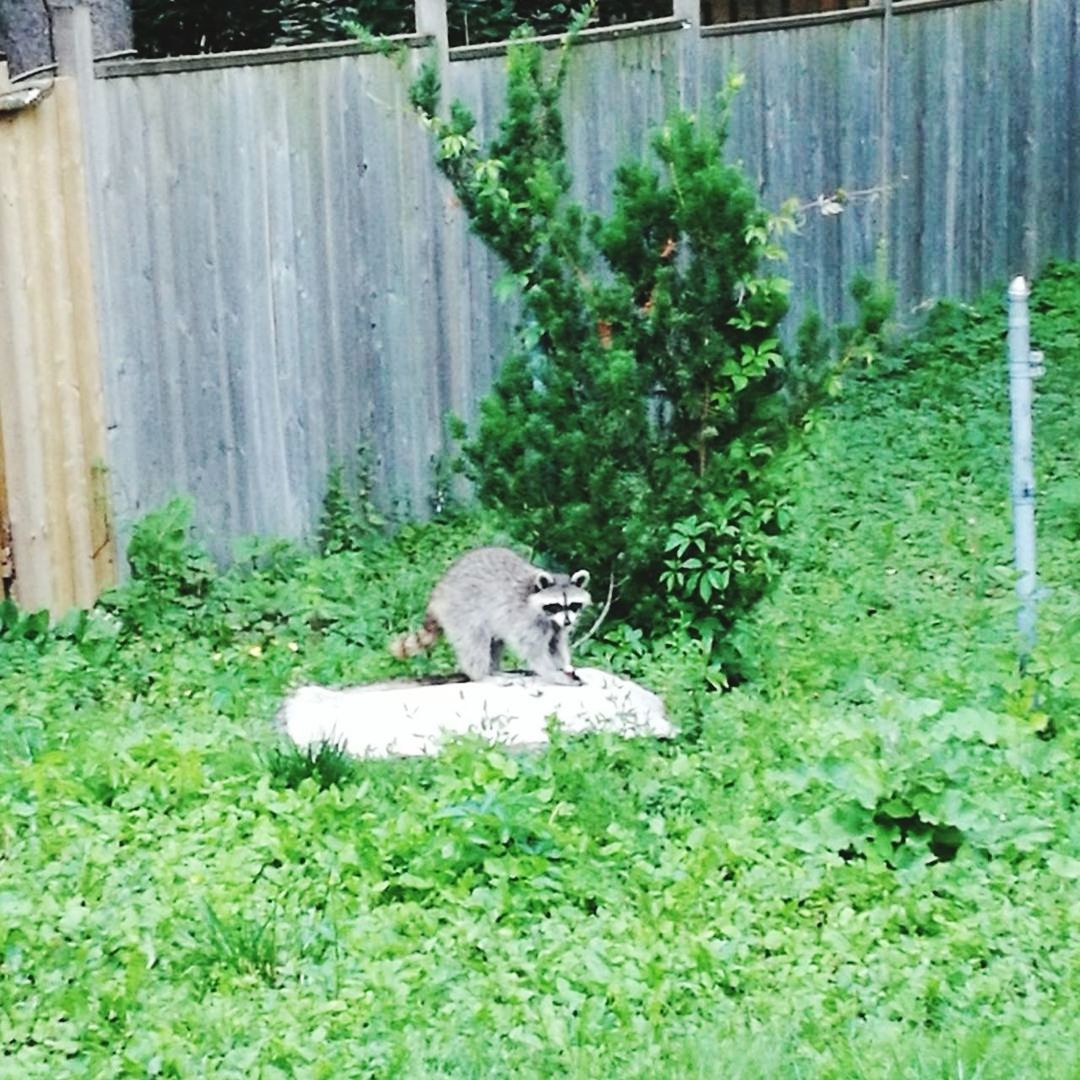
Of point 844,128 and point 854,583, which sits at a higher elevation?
point 844,128

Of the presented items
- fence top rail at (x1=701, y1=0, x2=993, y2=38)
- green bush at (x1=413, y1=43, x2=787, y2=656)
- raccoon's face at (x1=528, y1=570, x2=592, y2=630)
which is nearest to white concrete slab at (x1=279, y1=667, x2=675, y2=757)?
raccoon's face at (x1=528, y1=570, x2=592, y2=630)

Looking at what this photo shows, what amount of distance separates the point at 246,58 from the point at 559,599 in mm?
2936

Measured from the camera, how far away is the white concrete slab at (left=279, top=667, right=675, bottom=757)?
6793mm

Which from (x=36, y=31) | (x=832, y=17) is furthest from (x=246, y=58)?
(x=832, y=17)

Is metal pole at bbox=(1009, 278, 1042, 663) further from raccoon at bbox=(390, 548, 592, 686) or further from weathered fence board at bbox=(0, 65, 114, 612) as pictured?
weathered fence board at bbox=(0, 65, 114, 612)

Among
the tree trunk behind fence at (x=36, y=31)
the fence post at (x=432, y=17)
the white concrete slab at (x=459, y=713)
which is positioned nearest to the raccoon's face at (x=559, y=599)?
Answer: the white concrete slab at (x=459, y=713)

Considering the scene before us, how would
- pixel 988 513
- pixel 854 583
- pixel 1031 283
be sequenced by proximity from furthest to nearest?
1. pixel 1031 283
2. pixel 988 513
3. pixel 854 583

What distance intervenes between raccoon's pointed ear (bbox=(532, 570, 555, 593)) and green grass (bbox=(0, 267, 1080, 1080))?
45cm

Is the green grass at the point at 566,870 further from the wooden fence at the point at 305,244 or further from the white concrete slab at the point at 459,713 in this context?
the wooden fence at the point at 305,244

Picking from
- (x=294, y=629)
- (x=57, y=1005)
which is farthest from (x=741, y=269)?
(x=57, y=1005)

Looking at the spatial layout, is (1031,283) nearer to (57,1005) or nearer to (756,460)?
(756,460)

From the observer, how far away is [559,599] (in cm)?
741

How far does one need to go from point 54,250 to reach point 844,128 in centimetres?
546

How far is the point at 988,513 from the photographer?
9844 millimetres
